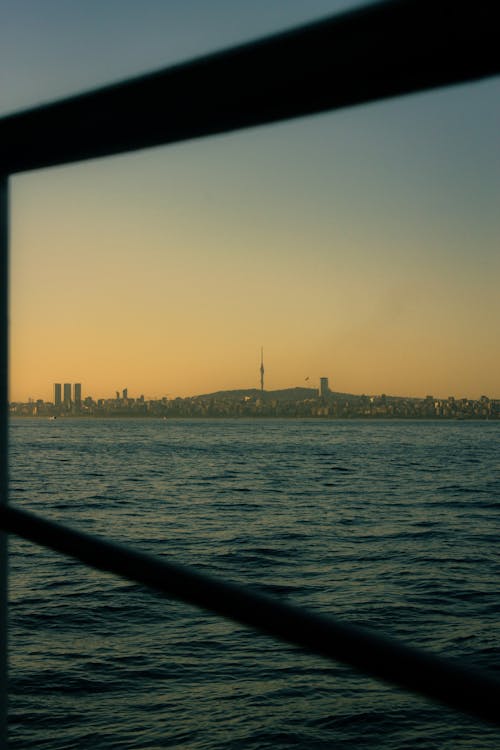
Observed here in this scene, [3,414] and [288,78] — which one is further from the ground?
[288,78]

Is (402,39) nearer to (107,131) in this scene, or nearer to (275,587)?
(107,131)

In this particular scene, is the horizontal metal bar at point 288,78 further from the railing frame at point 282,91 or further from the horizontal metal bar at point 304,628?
the horizontal metal bar at point 304,628

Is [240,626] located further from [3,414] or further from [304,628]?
[3,414]

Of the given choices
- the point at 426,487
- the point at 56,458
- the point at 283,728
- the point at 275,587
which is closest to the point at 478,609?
the point at 275,587

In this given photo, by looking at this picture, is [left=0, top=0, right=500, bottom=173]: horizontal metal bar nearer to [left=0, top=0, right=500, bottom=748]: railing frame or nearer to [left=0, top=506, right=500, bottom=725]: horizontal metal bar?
[left=0, top=0, right=500, bottom=748]: railing frame

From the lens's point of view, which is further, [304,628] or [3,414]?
[3,414]

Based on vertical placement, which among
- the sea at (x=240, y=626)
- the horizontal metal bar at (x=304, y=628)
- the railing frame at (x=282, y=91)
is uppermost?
the railing frame at (x=282, y=91)

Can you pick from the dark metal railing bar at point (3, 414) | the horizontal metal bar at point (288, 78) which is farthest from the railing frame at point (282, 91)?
the dark metal railing bar at point (3, 414)

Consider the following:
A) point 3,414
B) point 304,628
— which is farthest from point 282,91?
point 3,414
